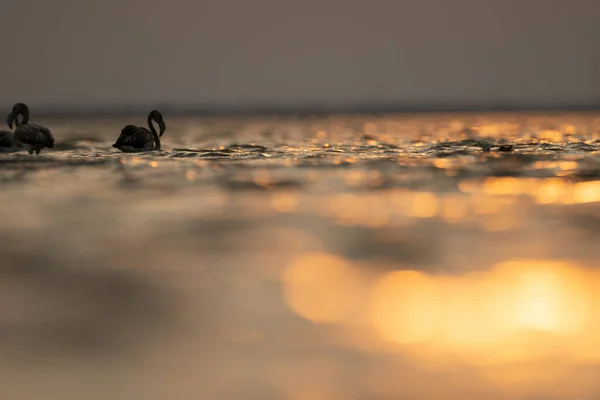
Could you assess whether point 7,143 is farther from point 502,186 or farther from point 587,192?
point 587,192

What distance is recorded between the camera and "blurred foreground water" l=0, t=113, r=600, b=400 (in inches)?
271

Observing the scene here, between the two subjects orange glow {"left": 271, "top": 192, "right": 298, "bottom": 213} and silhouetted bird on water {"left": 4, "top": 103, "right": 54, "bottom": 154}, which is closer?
orange glow {"left": 271, "top": 192, "right": 298, "bottom": 213}

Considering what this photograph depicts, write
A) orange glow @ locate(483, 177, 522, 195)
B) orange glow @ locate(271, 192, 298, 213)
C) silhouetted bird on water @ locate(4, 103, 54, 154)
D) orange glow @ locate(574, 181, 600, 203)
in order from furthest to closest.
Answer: silhouetted bird on water @ locate(4, 103, 54, 154) < orange glow @ locate(483, 177, 522, 195) < orange glow @ locate(574, 181, 600, 203) < orange glow @ locate(271, 192, 298, 213)

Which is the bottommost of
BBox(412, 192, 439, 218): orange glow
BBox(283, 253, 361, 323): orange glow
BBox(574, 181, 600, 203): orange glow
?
BBox(574, 181, 600, 203): orange glow

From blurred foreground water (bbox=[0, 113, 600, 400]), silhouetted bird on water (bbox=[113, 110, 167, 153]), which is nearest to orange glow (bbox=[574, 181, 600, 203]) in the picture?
blurred foreground water (bbox=[0, 113, 600, 400])

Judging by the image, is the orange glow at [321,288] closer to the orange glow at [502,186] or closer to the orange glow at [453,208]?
the orange glow at [453,208]

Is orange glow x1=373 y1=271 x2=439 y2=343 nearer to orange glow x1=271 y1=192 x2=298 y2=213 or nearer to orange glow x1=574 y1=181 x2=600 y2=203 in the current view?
orange glow x1=271 y1=192 x2=298 y2=213

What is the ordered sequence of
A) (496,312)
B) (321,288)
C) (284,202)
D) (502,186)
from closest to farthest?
1. (496,312)
2. (321,288)
3. (284,202)
4. (502,186)

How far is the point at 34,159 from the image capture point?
1164 inches

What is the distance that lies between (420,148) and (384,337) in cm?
3145

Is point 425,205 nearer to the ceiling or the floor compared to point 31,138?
nearer to the floor

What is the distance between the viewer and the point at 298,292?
9867 millimetres

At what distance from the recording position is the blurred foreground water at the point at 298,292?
271 inches

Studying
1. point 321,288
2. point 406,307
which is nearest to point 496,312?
point 406,307
